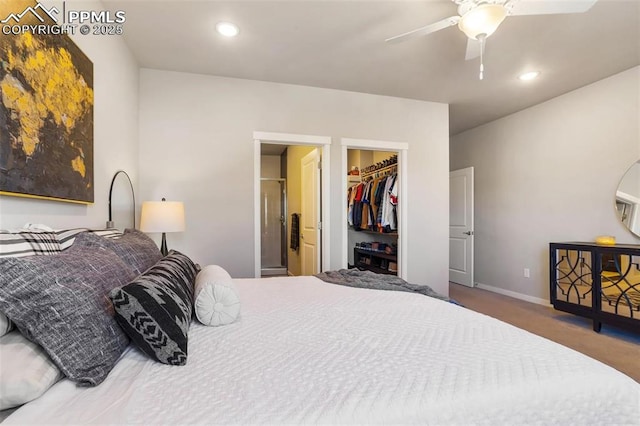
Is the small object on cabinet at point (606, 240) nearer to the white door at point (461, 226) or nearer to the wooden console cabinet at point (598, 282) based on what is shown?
the wooden console cabinet at point (598, 282)

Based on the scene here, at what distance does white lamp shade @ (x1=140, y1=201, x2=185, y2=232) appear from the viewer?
243cm

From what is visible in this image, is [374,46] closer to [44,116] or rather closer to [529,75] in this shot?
[529,75]

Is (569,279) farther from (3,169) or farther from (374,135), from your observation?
(3,169)

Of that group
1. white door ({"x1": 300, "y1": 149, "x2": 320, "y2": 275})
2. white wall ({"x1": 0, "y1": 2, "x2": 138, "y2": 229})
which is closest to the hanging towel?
white door ({"x1": 300, "y1": 149, "x2": 320, "y2": 275})

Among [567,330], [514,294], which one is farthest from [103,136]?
[514,294]

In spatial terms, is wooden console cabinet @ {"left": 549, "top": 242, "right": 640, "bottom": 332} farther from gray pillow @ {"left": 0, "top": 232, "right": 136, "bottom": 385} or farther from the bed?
gray pillow @ {"left": 0, "top": 232, "right": 136, "bottom": 385}

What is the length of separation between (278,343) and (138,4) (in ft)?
7.79

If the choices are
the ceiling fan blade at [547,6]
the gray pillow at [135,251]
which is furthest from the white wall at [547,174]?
the gray pillow at [135,251]

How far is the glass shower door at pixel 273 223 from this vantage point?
6590 millimetres

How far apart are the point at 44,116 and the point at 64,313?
1.07 m

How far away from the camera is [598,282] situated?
9.55 ft

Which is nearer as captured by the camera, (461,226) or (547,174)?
(547,174)

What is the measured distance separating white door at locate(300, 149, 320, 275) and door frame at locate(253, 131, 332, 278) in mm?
141

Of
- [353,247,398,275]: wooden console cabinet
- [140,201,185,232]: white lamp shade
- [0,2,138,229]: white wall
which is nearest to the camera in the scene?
[0,2,138,229]: white wall
